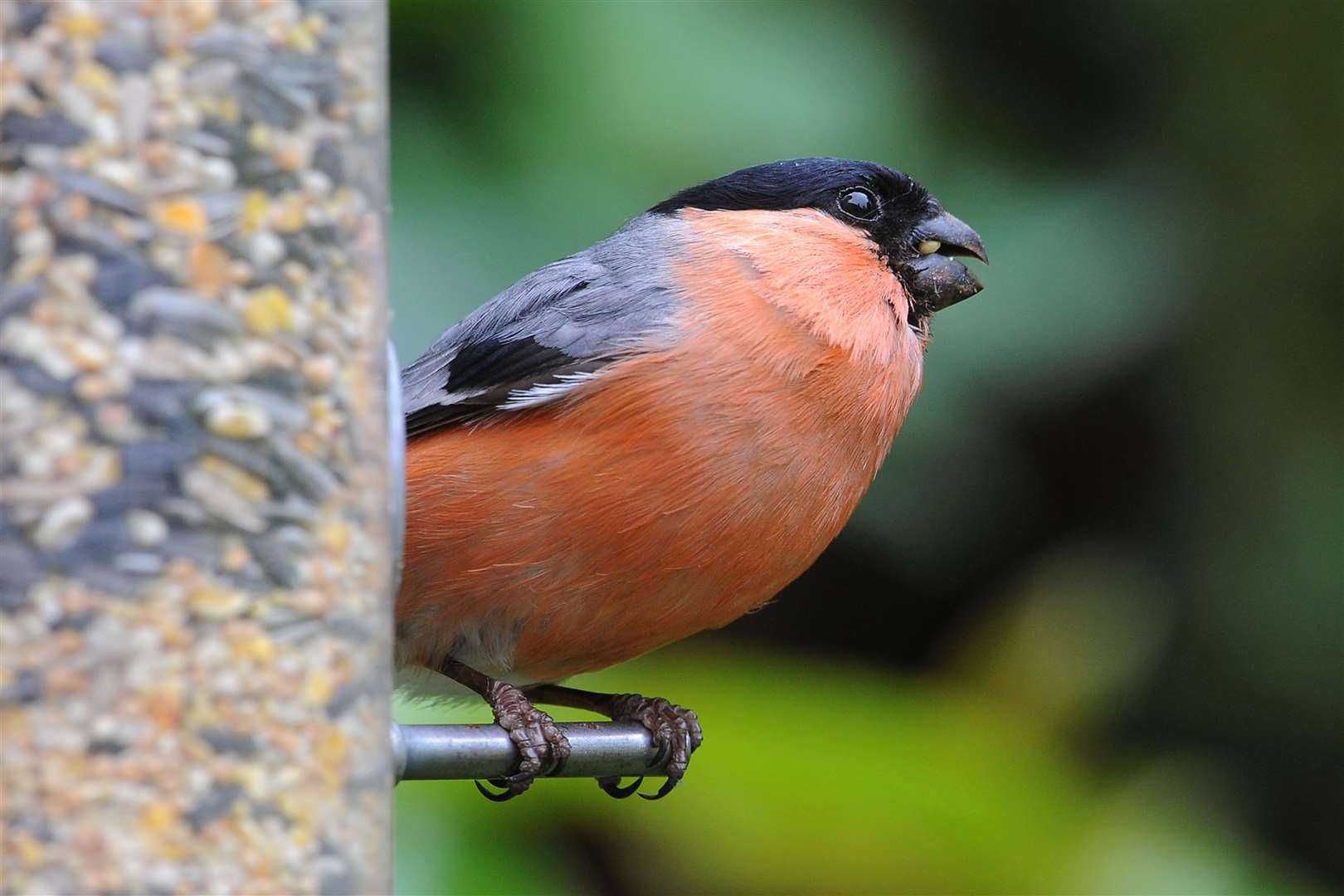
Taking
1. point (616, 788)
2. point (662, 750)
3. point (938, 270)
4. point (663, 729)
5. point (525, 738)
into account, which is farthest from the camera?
point (938, 270)

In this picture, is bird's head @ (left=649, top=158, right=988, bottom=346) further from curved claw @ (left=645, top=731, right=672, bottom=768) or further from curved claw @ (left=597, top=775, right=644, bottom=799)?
curved claw @ (left=597, top=775, right=644, bottom=799)

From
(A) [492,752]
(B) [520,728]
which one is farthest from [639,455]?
(A) [492,752]

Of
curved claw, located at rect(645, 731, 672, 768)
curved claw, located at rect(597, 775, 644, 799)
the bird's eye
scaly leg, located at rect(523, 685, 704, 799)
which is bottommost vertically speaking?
curved claw, located at rect(597, 775, 644, 799)

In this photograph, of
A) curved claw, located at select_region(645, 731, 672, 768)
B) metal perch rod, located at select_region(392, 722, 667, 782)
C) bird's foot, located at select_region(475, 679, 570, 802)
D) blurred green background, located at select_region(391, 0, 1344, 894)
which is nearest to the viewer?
metal perch rod, located at select_region(392, 722, 667, 782)

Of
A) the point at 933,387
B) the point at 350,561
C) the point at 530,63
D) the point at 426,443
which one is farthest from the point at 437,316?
the point at 350,561

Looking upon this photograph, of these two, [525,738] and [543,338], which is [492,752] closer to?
[525,738]

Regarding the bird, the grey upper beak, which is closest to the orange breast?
the bird
